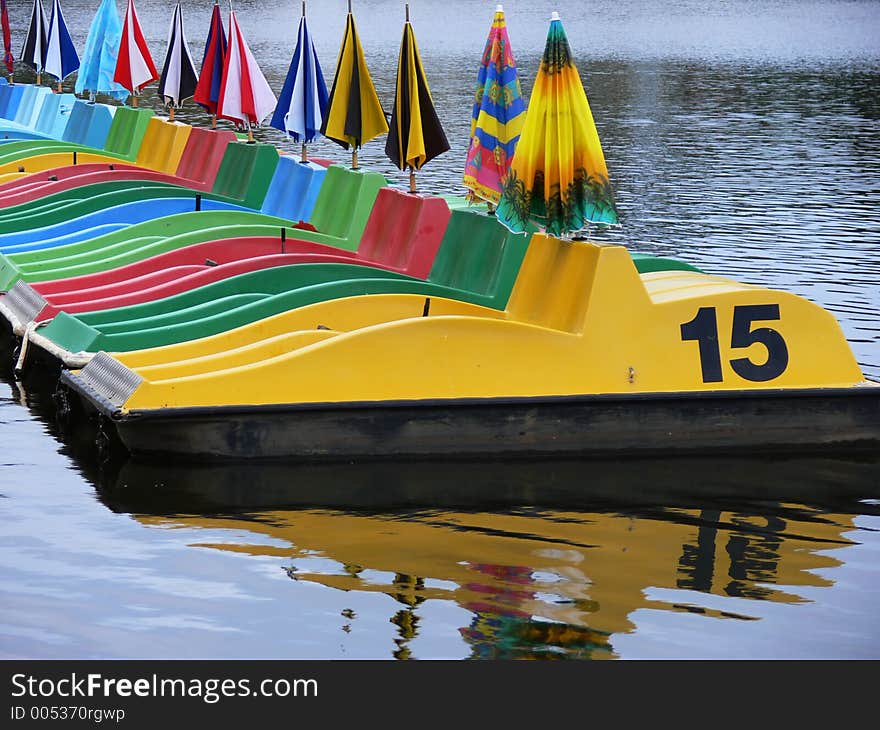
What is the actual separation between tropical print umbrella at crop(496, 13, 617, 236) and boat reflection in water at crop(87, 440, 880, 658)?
1.81 metres

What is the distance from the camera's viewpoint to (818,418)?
11.4 meters

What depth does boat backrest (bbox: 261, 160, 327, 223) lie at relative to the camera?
17281 mm

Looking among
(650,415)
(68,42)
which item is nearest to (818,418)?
(650,415)

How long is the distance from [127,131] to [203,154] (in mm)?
3968

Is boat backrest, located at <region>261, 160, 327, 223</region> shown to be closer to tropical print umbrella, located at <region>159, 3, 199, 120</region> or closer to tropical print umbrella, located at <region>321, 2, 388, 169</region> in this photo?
tropical print umbrella, located at <region>321, 2, 388, 169</region>

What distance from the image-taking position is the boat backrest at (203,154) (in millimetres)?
19984

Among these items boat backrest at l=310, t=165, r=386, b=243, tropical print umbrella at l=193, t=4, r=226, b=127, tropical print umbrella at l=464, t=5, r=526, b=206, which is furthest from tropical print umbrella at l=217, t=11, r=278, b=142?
tropical print umbrella at l=464, t=5, r=526, b=206

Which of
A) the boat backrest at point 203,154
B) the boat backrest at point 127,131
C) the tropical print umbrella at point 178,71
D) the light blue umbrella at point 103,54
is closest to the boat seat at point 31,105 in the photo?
the light blue umbrella at point 103,54

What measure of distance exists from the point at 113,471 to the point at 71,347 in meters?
1.88

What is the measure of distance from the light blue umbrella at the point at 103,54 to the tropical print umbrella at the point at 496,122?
1297cm

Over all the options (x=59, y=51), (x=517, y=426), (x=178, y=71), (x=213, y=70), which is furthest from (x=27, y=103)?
(x=517, y=426)

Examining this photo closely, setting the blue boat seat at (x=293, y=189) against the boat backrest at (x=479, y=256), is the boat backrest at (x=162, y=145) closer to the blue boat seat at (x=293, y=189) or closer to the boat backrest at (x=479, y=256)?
the blue boat seat at (x=293, y=189)

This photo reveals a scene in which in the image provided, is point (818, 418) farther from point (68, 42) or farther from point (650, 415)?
point (68, 42)

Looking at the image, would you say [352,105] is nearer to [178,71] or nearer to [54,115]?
[178,71]
